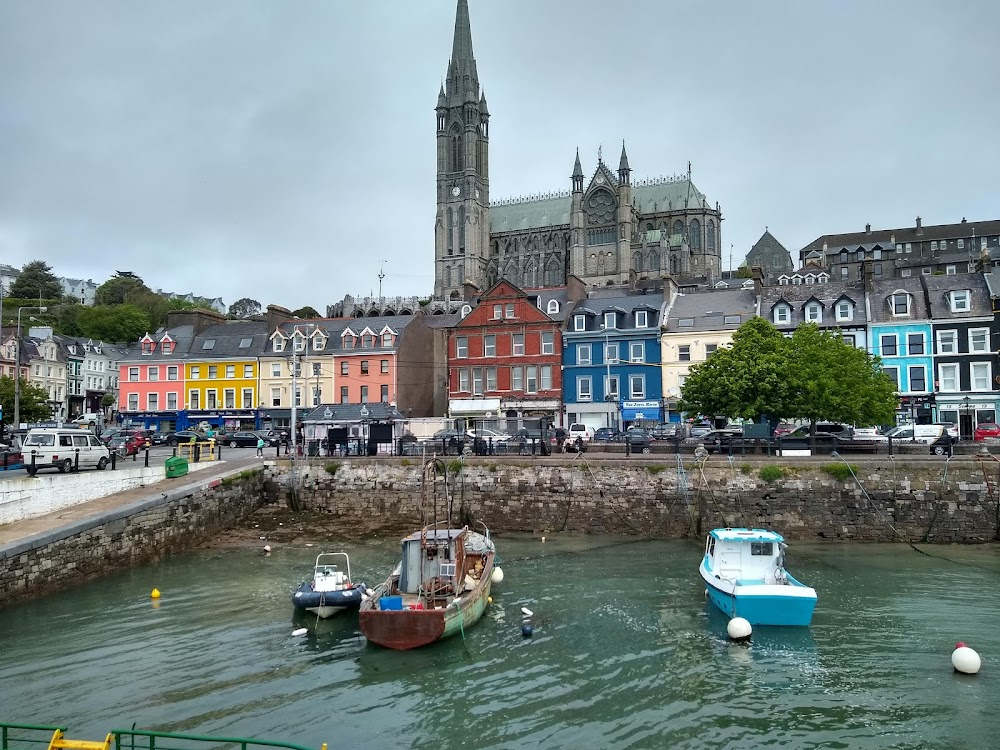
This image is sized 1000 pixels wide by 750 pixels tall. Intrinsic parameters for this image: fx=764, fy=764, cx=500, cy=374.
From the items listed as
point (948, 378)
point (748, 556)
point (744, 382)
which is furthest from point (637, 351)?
point (748, 556)

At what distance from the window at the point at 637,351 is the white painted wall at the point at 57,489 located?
3464 cm

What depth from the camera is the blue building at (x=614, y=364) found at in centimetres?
5509

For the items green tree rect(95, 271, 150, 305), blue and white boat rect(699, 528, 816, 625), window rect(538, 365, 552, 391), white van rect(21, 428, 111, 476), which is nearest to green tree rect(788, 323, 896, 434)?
blue and white boat rect(699, 528, 816, 625)

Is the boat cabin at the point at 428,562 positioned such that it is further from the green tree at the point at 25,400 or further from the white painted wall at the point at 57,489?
the green tree at the point at 25,400

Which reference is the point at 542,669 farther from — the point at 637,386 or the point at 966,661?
the point at 637,386

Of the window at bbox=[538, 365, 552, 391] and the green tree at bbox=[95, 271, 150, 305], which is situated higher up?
the green tree at bbox=[95, 271, 150, 305]

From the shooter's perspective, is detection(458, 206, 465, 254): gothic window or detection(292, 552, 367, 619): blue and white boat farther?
detection(458, 206, 465, 254): gothic window

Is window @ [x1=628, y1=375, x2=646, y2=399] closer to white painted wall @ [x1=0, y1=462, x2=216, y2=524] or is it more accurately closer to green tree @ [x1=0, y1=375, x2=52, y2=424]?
white painted wall @ [x1=0, y1=462, x2=216, y2=524]

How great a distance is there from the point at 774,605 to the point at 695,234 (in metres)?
132

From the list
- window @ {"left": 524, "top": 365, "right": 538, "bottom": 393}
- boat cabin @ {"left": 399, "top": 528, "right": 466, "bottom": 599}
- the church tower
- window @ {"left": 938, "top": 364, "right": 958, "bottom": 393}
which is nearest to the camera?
boat cabin @ {"left": 399, "top": 528, "right": 466, "bottom": 599}

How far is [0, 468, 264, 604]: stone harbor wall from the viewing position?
827 inches

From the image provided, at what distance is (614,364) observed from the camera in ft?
183

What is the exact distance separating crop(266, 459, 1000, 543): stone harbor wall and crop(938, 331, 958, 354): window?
2355cm

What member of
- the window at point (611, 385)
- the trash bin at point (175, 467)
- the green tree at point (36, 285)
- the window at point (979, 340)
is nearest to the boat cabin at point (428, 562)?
the trash bin at point (175, 467)
